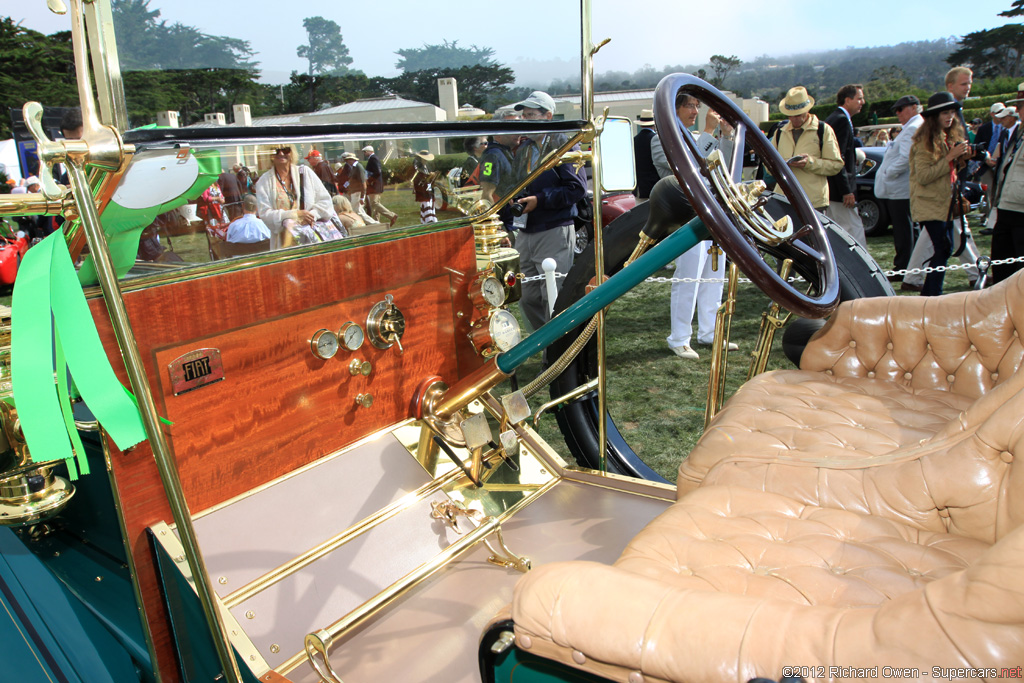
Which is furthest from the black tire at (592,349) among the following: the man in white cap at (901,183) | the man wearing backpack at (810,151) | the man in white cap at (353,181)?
the man in white cap at (901,183)

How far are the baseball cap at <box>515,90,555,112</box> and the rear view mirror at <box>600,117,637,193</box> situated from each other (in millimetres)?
444

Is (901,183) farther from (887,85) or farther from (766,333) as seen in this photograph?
(887,85)

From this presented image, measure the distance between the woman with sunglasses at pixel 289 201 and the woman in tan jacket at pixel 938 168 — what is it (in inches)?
200

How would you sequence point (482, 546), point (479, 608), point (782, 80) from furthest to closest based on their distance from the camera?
point (782, 80)
point (482, 546)
point (479, 608)

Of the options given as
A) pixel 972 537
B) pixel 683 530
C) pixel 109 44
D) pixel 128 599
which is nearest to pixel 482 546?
pixel 683 530

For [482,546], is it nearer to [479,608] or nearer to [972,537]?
[479,608]

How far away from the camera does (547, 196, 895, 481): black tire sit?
9.34 feet

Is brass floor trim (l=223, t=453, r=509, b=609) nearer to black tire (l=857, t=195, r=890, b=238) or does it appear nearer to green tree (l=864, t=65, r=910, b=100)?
black tire (l=857, t=195, r=890, b=238)

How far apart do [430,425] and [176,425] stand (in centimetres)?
74

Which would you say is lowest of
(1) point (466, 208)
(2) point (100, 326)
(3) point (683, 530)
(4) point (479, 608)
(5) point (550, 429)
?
(5) point (550, 429)

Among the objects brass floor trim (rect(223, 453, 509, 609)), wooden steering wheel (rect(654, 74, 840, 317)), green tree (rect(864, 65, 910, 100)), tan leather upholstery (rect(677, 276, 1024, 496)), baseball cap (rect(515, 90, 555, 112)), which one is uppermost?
green tree (rect(864, 65, 910, 100))

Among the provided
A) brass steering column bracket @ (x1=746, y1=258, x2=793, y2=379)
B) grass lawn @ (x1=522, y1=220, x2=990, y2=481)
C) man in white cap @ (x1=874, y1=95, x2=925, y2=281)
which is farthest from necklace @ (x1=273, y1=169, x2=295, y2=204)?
man in white cap @ (x1=874, y1=95, x2=925, y2=281)

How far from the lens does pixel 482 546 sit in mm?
1898

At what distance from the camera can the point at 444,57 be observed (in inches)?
67.5
